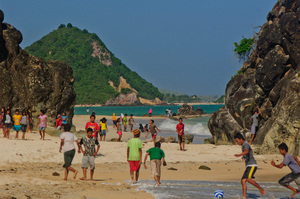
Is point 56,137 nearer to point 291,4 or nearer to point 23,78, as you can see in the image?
point 23,78

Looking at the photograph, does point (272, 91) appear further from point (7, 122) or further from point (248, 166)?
point (7, 122)

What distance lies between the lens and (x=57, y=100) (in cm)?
2906

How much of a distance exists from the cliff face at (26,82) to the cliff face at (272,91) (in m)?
11.8

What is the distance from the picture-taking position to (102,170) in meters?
16.8

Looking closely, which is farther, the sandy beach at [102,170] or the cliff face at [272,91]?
the cliff face at [272,91]

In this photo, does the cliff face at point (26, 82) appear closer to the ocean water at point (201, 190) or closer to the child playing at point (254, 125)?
the child playing at point (254, 125)

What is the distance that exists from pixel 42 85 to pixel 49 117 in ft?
7.52

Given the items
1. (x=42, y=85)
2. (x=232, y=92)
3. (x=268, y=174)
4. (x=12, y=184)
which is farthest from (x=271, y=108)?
(x=12, y=184)

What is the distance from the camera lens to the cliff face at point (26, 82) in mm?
27391

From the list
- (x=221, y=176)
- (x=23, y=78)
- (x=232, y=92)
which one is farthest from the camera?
(x=232, y=92)

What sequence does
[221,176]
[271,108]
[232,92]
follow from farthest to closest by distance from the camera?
[232,92] < [271,108] < [221,176]

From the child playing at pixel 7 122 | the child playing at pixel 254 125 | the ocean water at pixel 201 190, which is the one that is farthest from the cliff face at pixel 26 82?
the ocean water at pixel 201 190

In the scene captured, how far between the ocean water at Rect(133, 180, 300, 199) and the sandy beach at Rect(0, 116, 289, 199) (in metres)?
0.55

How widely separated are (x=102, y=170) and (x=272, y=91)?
12.8m
